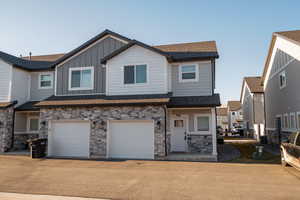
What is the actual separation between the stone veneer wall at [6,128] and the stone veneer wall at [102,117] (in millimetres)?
3484

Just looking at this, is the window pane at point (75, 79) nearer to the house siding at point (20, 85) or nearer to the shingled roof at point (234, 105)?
the house siding at point (20, 85)

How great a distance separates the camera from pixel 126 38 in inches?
645

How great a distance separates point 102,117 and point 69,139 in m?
2.74

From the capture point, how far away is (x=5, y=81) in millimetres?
18062

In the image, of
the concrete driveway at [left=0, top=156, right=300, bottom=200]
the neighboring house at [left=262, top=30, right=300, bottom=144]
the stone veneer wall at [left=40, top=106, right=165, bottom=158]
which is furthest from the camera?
the neighboring house at [left=262, top=30, right=300, bottom=144]

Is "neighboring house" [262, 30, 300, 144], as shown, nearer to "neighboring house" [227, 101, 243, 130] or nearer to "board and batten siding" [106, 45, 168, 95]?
"board and batten siding" [106, 45, 168, 95]

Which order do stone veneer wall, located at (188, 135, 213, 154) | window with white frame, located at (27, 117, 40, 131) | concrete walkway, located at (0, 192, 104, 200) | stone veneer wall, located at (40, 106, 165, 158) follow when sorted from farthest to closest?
window with white frame, located at (27, 117, 40, 131), stone veneer wall, located at (188, 135, 213, 154), stone veneer wall, located at (40, 106, 165, 158), concrete walkway, located at (0, 192, 104, 200)

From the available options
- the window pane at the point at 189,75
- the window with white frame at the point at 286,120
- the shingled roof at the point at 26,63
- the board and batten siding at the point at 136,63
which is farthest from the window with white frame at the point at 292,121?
the shingled roof at the point at 26,63

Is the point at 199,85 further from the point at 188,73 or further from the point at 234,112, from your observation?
the point at 234,112

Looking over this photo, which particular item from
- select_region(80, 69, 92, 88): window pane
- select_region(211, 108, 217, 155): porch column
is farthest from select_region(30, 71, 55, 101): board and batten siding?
Result: select_region(211, 108, 217, 155): porch column

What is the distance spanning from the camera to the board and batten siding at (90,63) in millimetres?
16594

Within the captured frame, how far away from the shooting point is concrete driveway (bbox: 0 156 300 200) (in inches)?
288

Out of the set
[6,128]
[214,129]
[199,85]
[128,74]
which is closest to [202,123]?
[214,129]

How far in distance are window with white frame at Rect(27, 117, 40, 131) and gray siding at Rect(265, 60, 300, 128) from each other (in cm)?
1907
